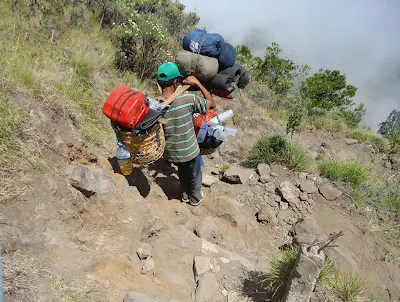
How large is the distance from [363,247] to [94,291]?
4.25m

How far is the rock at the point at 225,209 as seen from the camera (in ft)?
15.2

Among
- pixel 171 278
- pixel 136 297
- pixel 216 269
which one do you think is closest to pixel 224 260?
pixel 216 269

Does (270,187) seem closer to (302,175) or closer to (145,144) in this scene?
(302,175)

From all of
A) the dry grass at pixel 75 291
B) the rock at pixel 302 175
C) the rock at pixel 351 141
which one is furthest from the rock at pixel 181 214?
the rock at pixel 351 141

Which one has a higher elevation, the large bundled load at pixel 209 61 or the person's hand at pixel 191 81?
the large bundled load at pixel 209 61

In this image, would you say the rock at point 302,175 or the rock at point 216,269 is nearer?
the rock at point 216,269

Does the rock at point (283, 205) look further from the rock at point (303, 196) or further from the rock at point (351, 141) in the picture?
the rock at point (351, 141)

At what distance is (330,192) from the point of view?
18.2ft

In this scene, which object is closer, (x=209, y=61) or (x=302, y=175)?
(x=209, y=61)

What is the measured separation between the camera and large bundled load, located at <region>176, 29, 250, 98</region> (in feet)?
10.5

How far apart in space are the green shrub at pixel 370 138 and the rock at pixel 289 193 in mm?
6903

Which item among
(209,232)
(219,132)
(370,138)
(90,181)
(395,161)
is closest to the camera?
(90,181)

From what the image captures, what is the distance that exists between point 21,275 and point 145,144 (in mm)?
1491

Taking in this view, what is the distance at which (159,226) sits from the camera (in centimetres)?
351
